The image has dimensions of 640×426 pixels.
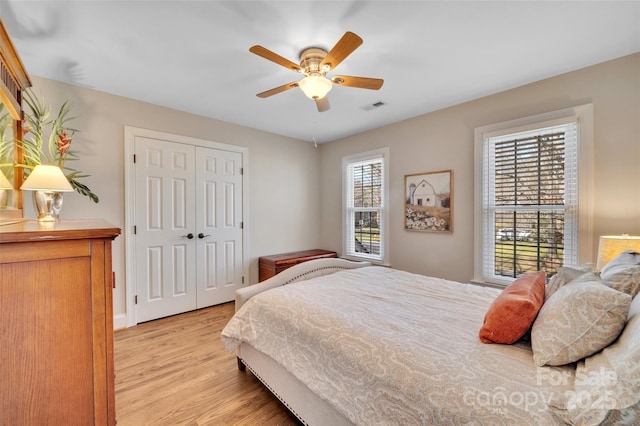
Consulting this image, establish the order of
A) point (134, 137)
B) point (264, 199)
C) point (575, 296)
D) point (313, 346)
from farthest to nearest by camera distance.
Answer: point (264, 199), point (134, 137), point (313, 346), point (575, 296)

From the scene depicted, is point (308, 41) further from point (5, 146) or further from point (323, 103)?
point (5, 146)

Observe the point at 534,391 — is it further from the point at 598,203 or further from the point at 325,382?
the point at 598,203

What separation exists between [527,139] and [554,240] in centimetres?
103

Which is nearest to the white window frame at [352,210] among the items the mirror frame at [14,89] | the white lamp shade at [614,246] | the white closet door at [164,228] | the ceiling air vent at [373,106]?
the ceiling air vent at [373,106]

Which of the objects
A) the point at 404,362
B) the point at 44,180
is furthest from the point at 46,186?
the point at 404,362

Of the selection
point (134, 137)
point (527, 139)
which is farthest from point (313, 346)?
point (134, 137)

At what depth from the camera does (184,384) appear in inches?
78.8

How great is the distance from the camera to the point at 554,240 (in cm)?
250

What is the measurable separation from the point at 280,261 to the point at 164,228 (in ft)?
5.03

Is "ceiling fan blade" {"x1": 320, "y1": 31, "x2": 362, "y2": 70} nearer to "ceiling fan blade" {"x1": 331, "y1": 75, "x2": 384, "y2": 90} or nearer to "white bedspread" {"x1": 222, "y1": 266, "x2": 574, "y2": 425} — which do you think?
"ceiling fan blade" {"x1": 331, "y1": 75, "x2": 384, "y2": 90}

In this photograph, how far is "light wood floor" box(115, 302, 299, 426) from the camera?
169cm

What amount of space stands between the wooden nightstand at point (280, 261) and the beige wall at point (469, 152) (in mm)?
583

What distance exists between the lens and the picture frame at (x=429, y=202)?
10.4ft

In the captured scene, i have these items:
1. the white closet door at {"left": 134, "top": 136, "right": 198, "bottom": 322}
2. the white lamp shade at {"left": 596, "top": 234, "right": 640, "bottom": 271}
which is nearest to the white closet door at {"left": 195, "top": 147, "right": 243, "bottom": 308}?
the white closet door at {"left": 134, "top": 136, "right": 198, "bottom": 322}
